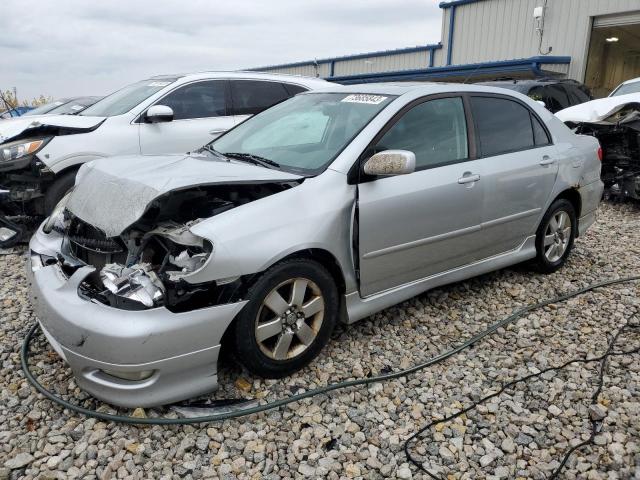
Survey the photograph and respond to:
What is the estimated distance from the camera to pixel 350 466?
2.30m

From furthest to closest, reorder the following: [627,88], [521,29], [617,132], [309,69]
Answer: [309,69] → [521,29] → [627,88] → [617,132]

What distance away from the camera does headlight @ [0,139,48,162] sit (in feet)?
15.9

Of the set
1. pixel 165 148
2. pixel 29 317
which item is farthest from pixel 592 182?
pixel 29 317

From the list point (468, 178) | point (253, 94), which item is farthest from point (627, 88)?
point (468, 178)

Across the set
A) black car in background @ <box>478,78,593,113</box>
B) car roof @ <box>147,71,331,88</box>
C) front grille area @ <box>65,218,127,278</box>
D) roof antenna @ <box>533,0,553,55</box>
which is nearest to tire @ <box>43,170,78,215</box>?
car roof @ <box>147,71,331,88</box>

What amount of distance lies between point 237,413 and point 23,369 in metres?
1.28

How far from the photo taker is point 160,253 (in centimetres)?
274

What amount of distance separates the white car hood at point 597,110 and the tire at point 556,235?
3.19 meters

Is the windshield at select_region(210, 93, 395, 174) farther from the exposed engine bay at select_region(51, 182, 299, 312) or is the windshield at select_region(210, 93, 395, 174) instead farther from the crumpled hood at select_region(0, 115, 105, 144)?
the crumpled hood at select_region(0, 115, 105, 144)

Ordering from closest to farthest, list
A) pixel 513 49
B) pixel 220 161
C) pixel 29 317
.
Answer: pixel 220 161
pixel 29 317
pixel 513 49

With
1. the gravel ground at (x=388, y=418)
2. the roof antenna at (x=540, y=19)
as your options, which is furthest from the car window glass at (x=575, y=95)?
the gravel ground at (x=388, y=418)

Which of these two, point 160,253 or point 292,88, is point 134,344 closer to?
point 160,253

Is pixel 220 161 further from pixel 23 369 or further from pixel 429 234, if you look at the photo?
pixel 23 369

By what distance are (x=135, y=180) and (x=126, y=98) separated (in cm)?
374
